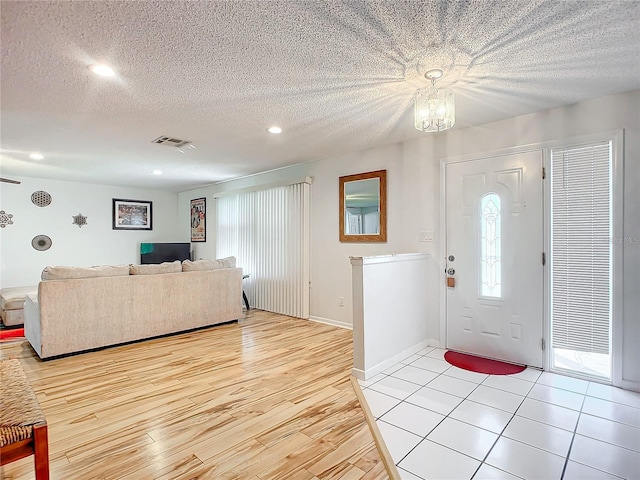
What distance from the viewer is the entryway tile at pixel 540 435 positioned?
1902 millimetres

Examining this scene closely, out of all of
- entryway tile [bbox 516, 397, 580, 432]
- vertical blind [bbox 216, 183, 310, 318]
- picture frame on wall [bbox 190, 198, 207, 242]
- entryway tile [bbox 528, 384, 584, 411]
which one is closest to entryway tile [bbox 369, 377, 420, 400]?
entryway tile [bbox 516, 397, 580, 432]

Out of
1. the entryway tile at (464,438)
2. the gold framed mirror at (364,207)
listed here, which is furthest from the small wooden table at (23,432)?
the gold framed mirror at (364,207)

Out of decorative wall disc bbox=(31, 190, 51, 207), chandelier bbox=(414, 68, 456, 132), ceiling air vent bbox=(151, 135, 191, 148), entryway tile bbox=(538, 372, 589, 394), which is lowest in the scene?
entryway tile bbox=(538, 372, 589, 394)

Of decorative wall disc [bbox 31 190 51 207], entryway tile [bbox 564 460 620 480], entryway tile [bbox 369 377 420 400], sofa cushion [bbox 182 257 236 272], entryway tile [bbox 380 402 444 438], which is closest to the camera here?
entryway tile [bbox 564 460 620 480]

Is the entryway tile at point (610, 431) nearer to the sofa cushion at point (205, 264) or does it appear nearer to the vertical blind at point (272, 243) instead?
the vertical blind at point (272, 243)

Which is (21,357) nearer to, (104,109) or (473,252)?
(104,109)

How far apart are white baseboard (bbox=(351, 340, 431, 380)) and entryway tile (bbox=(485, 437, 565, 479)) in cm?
111

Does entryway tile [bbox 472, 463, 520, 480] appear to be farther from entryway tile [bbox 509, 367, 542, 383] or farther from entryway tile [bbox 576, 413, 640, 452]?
entryway tile [bbox 509, 367, 542, 383]

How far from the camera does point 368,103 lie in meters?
2.82

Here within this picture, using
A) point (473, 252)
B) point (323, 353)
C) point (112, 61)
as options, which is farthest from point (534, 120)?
point (112, 61)

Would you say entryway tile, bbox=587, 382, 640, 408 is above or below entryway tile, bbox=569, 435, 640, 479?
above

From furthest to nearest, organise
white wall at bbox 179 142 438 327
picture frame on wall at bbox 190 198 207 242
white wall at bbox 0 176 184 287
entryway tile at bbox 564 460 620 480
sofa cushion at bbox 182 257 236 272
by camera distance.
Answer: picture frame on wall at bbox 190 198 207 242
white wall at bbox 0 176 184 287
sofa cushion at bbox 182 257 236 272
white wall at bbox 179 142 438 327
entryway tile at bbox 564 460 620 480

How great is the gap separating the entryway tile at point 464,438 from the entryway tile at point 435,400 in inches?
6.7

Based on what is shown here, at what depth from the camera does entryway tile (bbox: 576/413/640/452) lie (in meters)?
1.94
